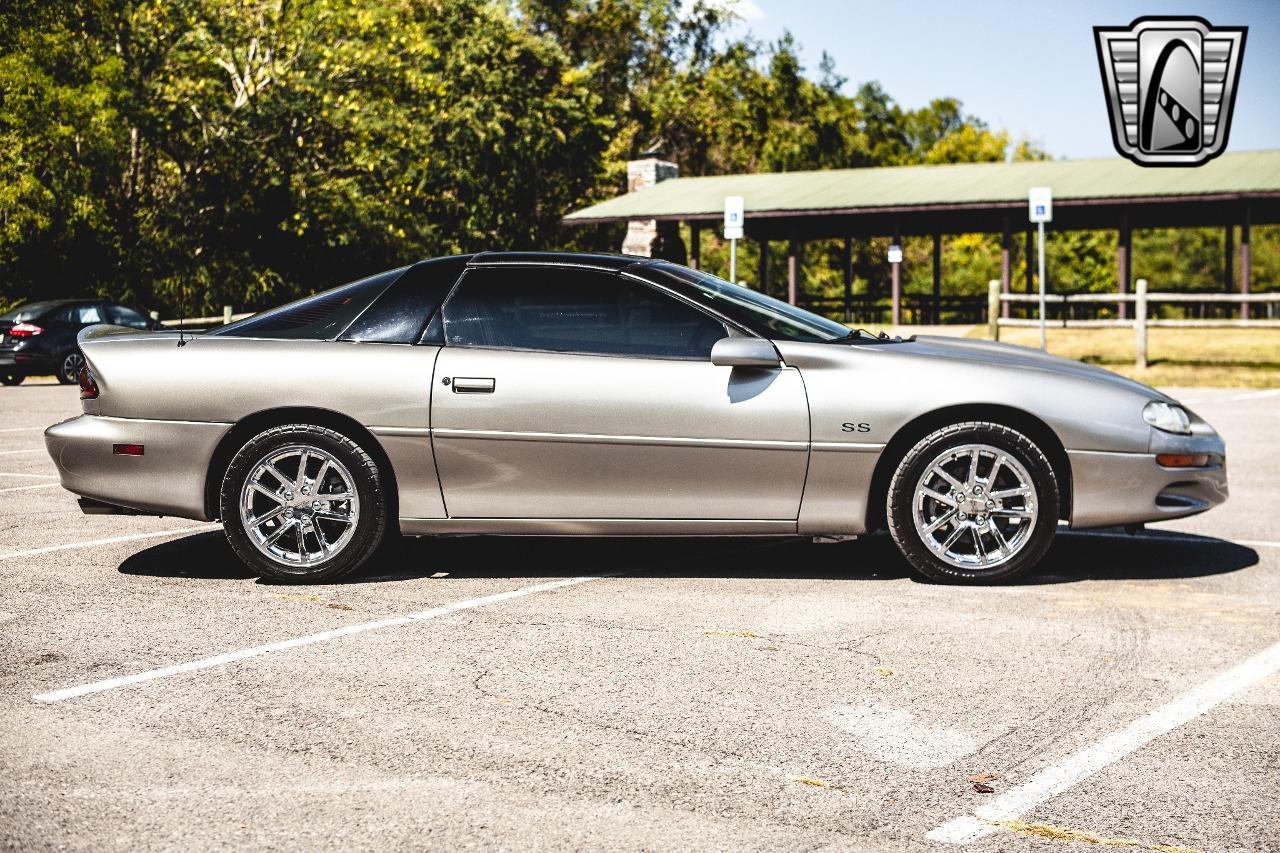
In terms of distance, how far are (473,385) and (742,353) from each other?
46.9 inches

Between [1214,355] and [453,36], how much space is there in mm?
24529

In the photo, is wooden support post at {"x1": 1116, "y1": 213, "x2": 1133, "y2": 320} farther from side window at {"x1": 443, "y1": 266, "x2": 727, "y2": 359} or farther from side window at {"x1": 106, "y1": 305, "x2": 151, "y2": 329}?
side window at {"x1": 443, "y1": 266, "x2": 727, "y2": 359}

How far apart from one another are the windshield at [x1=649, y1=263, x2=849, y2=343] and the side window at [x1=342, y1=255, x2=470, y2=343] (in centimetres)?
98

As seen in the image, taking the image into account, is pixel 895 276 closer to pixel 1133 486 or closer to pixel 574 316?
pixel 1133 486

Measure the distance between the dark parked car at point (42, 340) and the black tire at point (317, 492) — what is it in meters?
16.9

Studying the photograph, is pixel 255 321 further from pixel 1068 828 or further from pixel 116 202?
pixel 116 202

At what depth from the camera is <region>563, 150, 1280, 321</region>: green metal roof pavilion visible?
99.3 ft

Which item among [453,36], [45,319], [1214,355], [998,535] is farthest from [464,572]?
[453,36]

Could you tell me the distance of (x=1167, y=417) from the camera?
634cm

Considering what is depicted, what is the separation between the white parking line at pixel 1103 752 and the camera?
3434 mm

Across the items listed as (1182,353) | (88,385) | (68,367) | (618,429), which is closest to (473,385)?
(618,429)

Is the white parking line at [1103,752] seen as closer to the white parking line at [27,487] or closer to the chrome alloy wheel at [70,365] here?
the white parking line at [27,487]

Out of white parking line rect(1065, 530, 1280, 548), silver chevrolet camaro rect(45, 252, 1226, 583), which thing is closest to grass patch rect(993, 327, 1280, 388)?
white parking line rect(1065, 530, 1280, 548)

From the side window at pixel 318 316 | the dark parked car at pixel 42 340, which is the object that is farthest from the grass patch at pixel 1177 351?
the side window at pixel 318 316
